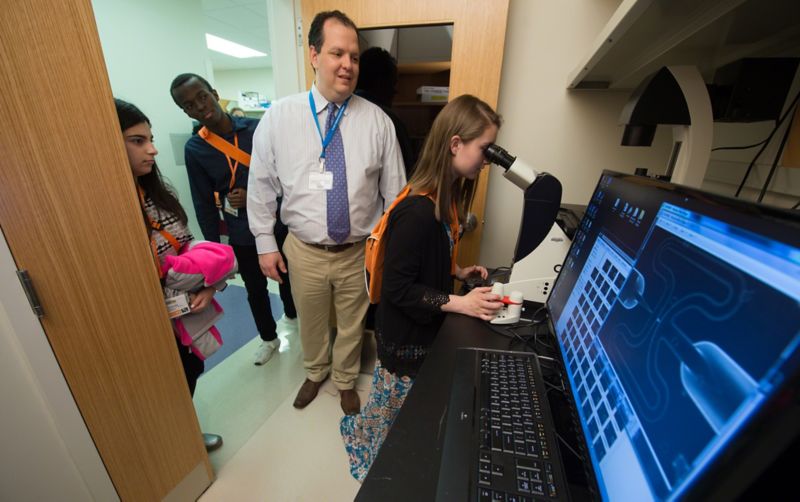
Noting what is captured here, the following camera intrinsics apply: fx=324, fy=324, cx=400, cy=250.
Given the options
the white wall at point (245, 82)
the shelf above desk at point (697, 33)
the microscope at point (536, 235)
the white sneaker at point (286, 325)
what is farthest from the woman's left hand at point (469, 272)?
the white wall at point (245, 82)

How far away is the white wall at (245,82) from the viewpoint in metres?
7.79

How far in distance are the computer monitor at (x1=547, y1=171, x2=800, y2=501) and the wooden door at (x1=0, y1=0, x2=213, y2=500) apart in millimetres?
1193

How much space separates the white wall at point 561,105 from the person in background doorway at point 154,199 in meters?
1.63

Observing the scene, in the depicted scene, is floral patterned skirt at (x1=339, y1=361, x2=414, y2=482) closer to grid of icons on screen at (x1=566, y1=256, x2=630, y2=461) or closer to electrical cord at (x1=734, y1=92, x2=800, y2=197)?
grid of icons on screen at (x1=566, y1=256, x2=630, y2=461)

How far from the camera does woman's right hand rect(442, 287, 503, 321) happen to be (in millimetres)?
938

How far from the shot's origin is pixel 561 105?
1.76 metres

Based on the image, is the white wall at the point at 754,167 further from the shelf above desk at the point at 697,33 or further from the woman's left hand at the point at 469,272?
the woman's left hand at the point at 469,272

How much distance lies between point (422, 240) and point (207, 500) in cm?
137

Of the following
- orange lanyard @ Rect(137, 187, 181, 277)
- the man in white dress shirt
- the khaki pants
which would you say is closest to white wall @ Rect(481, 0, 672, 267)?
the man in white dress shirt

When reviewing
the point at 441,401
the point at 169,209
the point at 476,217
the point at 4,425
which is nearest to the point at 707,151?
the point at 441,401

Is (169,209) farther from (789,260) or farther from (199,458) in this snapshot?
(789,260)

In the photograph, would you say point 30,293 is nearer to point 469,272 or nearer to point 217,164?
point 217,164

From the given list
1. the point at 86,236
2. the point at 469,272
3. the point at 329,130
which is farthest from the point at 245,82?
the point at 469,272

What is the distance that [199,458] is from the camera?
4.19ft
